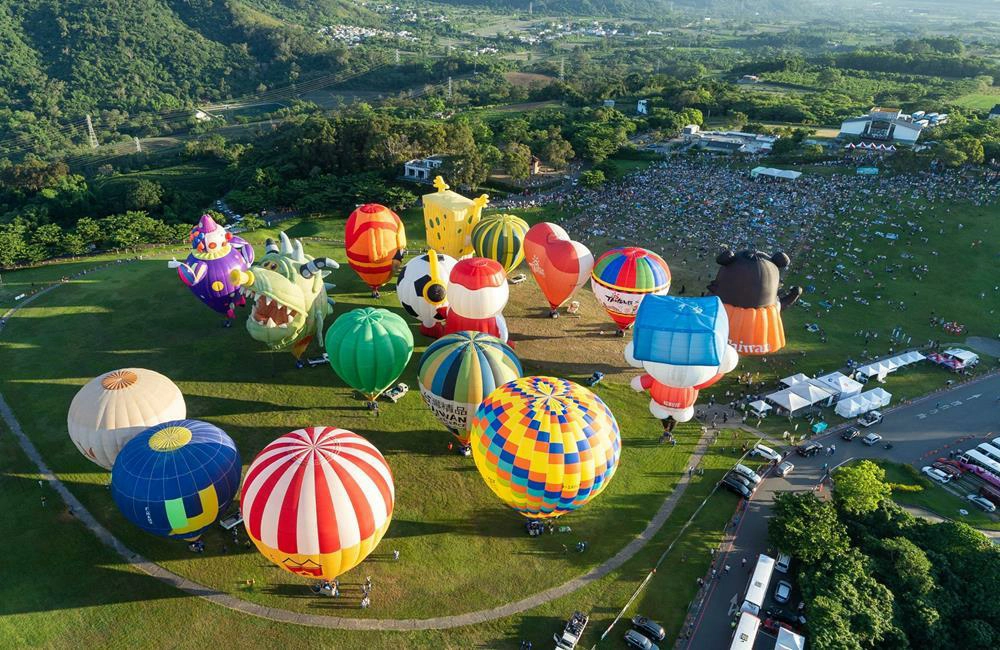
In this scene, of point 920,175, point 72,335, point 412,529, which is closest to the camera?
point 412,529

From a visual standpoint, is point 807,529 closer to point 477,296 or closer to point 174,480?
point 477,296

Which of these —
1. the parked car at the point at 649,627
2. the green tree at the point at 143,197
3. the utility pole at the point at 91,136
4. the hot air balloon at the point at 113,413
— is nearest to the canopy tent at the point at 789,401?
the parked car at the point at 649,627

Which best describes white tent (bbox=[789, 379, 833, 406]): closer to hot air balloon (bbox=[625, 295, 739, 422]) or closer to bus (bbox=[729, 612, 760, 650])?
hot air balloon (bbox=[625, 295, 739, 422])

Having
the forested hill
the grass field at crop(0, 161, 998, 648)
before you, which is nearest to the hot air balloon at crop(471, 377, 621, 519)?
the grass field at crop(0, 161, 998, 648)

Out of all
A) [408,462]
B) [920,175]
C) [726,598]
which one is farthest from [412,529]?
[920,175]

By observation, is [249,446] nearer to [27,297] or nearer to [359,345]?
[359,345]

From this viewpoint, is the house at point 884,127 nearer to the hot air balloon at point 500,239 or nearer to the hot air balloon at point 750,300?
the hot air balloon at point 750,300
